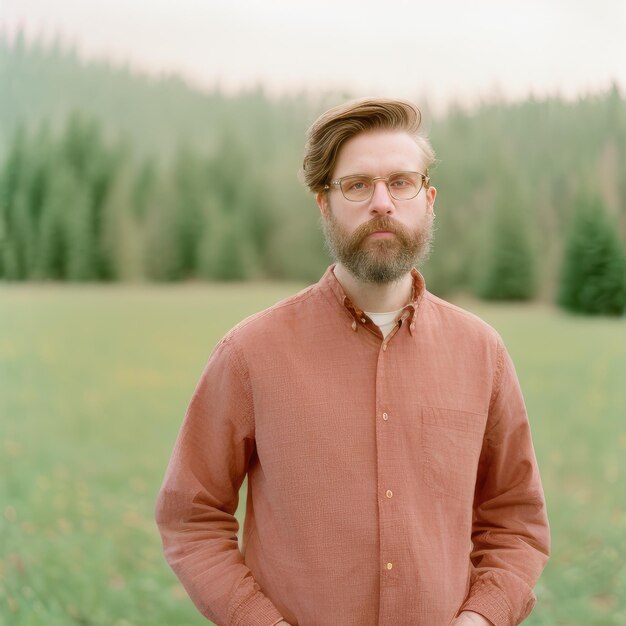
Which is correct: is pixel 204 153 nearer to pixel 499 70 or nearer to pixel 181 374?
pixel 181 374

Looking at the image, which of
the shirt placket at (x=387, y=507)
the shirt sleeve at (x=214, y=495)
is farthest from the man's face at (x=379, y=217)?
the shirt sleeve at (x=214, y=495)

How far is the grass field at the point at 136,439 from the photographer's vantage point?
9.21 feet

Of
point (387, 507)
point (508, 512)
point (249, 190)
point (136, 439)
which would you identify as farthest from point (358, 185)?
point (136, 439)

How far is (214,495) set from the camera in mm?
1730

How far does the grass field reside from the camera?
2.81m

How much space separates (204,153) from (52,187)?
0.63 metres

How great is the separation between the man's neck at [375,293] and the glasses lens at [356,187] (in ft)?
0.54

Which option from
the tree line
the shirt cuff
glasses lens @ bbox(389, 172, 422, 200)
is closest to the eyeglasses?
glasses lens @ bbox(389, 172, 422, 200)

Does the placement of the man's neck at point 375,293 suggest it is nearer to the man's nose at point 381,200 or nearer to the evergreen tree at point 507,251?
the man's nose at point 381,200

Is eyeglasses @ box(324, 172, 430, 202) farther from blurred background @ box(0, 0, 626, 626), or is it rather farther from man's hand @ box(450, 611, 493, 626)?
blurred background @ box(0, 0, 626, 626)

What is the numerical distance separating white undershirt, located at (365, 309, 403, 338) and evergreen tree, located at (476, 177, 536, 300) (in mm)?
1280

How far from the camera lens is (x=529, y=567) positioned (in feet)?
5.69

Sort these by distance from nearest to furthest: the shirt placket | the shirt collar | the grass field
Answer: the shirt placket
the shirt collar
the grass field

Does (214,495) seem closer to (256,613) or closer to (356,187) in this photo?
(256,613)
